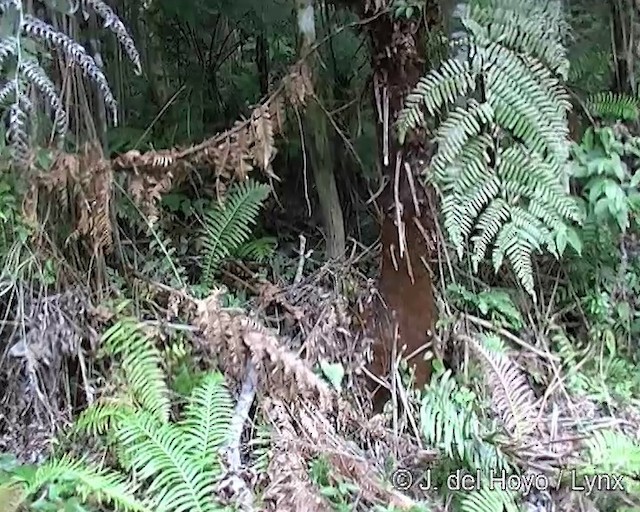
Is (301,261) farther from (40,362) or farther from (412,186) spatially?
(40,362)

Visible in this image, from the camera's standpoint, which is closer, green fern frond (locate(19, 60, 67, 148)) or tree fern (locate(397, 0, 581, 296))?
green fern frond (locate(19, 60, 67, 148))

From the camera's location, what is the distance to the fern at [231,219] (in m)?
2.25

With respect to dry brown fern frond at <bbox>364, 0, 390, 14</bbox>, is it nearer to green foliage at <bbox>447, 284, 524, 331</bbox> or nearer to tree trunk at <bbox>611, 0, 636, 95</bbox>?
green foliage at <bbox>447, 284, 524, 331</bbox>

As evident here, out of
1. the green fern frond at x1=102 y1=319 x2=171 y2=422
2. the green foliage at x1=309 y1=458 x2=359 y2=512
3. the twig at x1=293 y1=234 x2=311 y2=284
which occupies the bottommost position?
the green foliage at x1=309 y1=458 x2=359 y2=512

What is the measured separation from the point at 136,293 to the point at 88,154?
382 mm

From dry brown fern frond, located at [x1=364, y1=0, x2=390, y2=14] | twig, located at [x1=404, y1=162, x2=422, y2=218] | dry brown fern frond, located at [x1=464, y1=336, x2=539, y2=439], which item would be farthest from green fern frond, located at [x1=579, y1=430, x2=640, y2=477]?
dry brown fern frond, located at [x1=364, y1=0, x2=390, y2=14]

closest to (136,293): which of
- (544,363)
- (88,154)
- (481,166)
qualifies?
(88,154)

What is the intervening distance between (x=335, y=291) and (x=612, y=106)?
98 cm

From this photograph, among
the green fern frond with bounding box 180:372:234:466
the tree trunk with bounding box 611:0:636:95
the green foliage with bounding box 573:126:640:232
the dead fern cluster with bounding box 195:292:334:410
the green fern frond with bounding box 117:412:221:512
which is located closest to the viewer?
the green fern frond with bounding box 117:412:221:512

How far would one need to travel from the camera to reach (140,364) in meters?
1.93

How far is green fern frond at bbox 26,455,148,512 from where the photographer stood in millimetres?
1666

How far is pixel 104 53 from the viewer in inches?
93.7

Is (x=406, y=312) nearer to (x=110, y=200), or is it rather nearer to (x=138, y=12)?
(x=110, y=200)

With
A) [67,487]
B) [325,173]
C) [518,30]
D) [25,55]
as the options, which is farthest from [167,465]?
[518,30]
